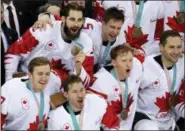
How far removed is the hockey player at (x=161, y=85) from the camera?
10.1 feet

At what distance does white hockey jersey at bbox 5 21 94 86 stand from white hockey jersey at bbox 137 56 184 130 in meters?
0.31

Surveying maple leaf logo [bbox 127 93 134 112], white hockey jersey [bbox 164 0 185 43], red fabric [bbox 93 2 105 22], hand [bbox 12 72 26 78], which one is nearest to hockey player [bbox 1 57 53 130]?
hand [bbox 12 72 26 78]

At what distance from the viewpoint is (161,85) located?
3096 millimetres

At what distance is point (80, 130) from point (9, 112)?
34 centimetres

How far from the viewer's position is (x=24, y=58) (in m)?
3.04

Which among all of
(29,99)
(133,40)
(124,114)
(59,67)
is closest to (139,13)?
(133,40)

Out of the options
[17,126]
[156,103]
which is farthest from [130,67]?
[17,126]

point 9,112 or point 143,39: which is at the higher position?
point 143,39

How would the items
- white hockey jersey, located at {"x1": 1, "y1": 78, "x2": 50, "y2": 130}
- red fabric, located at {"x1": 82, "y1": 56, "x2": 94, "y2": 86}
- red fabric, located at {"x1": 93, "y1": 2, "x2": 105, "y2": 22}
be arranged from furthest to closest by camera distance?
red fabric, located at {"x1": 93, "y1": 2, "x2": 105, "y2": 22}
red fabric, located at {"x1": 82, "y1": 56, "x2": 94, "y2": 86}
white hockey jersey, located at {"x1": 1, "y1": 78, "x2": 50, "y2": 130}

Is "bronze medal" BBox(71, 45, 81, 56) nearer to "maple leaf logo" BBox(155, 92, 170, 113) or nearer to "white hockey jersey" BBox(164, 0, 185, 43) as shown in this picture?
"maple leaf logo" BBox(155, 92, 170, 113)

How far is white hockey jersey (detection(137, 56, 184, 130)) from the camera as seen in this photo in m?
3.09

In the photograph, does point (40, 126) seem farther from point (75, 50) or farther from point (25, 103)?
point (75, 50)

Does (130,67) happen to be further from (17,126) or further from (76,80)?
(17,126)

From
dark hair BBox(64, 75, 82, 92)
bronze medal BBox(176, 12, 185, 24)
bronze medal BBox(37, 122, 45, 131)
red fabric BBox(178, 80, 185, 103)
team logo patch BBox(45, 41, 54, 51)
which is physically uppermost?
bronze medal BBox(176, 12, 185, 24)
